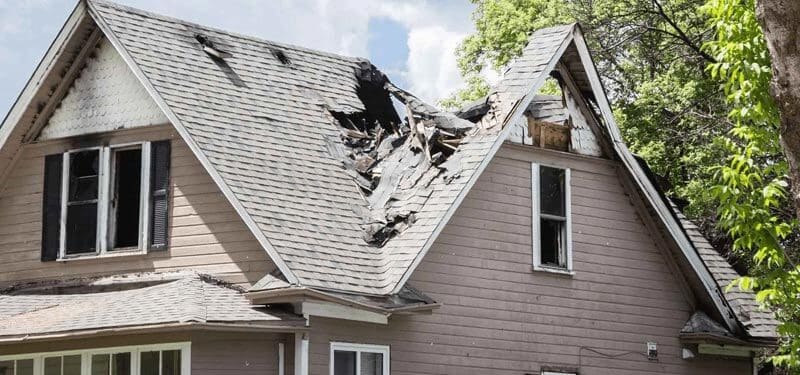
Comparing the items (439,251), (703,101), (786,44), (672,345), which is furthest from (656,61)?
(786,44)

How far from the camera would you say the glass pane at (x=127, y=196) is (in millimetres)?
20922

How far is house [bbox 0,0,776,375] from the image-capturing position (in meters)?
18.9

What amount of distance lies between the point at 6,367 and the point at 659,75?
16.9m

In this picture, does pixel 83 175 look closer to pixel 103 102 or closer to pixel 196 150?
pixel 103 102

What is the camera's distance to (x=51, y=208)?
21250 millimetres

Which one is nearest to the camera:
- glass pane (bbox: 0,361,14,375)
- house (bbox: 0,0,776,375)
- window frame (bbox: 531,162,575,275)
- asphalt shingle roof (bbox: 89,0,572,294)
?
house (bbox: 0,0,776,375)

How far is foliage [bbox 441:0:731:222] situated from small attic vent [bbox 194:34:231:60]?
410 inches

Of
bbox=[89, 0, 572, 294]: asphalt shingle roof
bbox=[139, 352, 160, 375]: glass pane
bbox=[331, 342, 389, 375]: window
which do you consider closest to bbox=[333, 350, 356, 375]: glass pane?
bbox=[331, 342, 389, 375]: window

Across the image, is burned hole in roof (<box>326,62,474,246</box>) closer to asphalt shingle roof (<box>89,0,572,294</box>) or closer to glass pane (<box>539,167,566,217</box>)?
asphalt shingle roof (<box>89,0,572,294</box>)

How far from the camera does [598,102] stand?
22328mm

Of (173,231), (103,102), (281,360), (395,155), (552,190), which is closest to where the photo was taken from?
(281,360)

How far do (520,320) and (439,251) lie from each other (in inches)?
71.2

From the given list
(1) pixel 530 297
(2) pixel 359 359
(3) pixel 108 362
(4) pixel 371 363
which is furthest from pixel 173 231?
(1) pixel 530 297

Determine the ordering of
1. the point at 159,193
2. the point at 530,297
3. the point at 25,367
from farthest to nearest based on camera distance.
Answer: the point at 530,297 < the point at 159,193 < the point at 25,367
